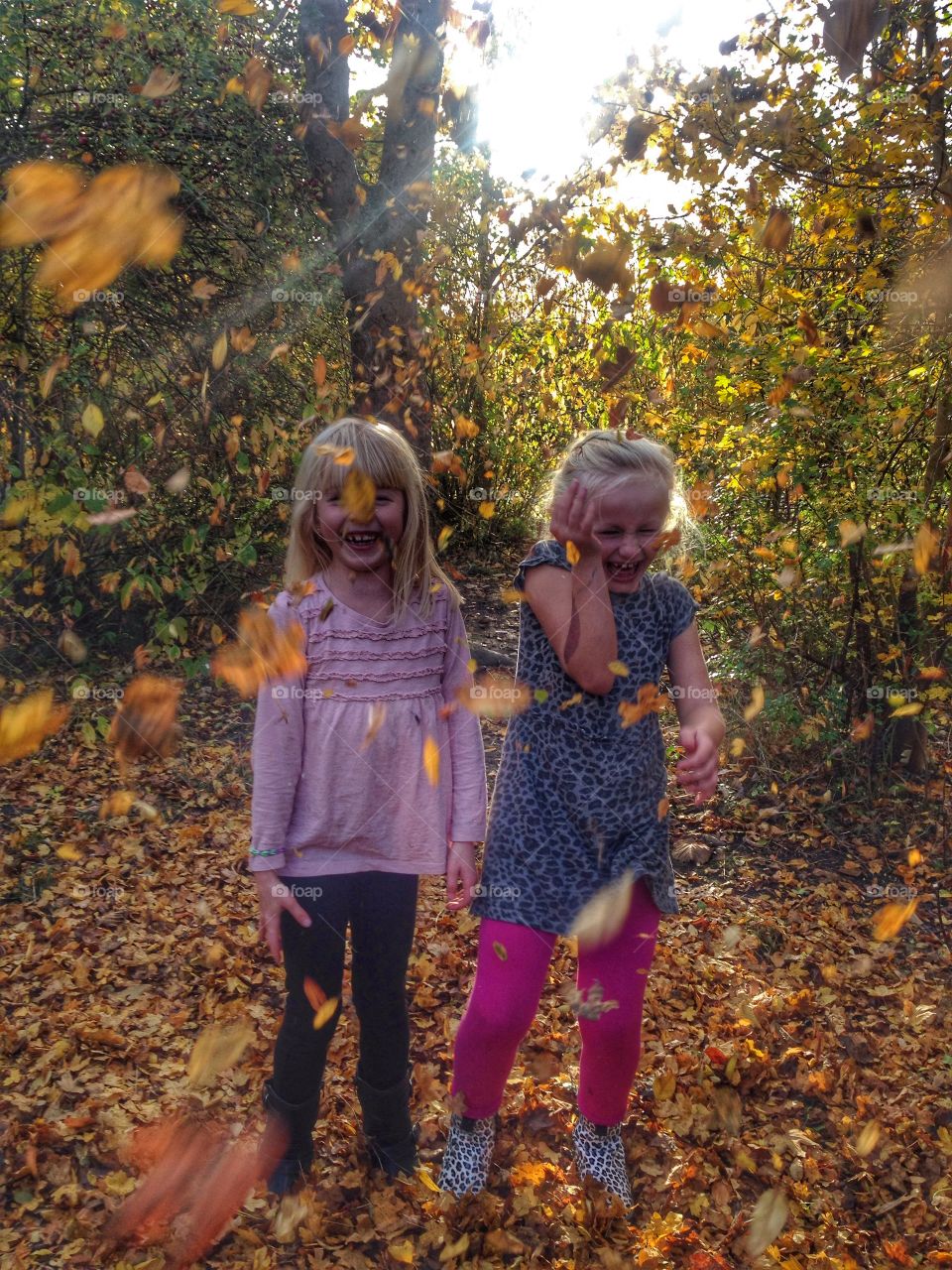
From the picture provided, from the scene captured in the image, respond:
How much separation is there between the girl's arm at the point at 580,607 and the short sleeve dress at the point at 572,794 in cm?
4

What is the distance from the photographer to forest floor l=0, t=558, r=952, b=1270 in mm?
2217

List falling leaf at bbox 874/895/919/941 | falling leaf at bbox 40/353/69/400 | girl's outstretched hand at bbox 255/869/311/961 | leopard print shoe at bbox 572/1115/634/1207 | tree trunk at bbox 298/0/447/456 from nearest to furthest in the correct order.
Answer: girl's outstretched hand at bbox 255/869/311/961 < leopard print shoe at bbox 572/1115/634/1207 < falling leaf at bbox 874/895/919/941 < falling leaf at bbox 40/353/69/400 < tree trunk at bbox 298/0/447/456

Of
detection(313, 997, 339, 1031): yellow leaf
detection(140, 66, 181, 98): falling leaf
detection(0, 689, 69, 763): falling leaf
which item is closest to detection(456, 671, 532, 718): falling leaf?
detection(313, 997, 339, 1031): yellow leaf

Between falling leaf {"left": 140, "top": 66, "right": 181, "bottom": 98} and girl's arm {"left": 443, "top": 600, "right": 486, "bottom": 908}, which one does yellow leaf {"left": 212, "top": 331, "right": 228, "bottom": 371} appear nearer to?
falling leaf {"left": 140, "top": 66, "right": 181, "bottom": 98}

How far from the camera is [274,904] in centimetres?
191

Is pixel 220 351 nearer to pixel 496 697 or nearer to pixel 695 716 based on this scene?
pixel 496 697

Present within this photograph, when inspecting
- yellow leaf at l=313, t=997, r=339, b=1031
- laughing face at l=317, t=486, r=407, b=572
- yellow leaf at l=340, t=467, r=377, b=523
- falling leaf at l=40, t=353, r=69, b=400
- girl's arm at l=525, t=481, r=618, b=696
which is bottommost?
yellow leaf at l=313, t=997, r=339, b=1031

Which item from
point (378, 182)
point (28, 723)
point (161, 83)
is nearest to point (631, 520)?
point (28, 723)

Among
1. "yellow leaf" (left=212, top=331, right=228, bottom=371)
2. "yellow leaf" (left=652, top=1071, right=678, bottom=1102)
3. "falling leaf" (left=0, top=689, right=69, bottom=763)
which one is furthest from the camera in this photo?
"yellow leaf" (left=212, top=331, right=228, bottom=371)

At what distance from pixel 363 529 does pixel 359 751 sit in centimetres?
47

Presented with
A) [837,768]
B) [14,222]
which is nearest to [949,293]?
[837,768]

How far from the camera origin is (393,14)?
581 cm

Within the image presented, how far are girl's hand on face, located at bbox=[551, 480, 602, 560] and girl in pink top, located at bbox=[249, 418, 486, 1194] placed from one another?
338 mm

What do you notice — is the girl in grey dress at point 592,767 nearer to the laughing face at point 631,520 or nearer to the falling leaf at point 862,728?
the laughing face at point 631,520
